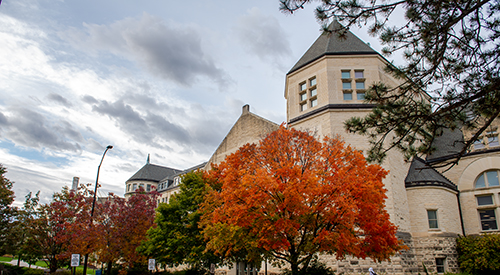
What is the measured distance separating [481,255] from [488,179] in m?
6.22

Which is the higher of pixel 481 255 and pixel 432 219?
pixel 432 219

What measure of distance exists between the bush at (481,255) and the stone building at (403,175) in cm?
57

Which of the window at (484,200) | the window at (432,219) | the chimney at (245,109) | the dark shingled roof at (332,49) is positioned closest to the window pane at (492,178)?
the window at (484,200)

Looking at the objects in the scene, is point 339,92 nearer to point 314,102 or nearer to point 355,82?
point 355,82

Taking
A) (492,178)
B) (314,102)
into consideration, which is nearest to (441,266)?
(492,178)

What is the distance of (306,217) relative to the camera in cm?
1433

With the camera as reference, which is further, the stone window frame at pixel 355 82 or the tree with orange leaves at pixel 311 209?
the stone window frame at pixel 355 82

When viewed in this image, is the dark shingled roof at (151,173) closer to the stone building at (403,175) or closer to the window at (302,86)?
the window at (302,86)

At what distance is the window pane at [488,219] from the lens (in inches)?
939

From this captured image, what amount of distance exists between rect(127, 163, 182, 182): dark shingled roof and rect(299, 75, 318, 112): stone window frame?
41773 millimetres

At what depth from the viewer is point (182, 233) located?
2373 centimetres

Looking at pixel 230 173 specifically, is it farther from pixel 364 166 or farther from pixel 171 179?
pixel 171 179

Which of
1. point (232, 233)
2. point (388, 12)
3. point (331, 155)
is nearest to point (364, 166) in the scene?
point (331, 155)

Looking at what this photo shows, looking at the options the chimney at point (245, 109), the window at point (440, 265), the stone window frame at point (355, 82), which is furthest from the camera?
the chimney at point (245, 109)
